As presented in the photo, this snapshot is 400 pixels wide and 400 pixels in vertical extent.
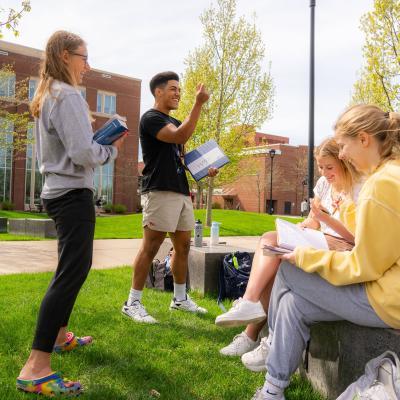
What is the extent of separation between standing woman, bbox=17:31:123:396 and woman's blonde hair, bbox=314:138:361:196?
5.66 ft

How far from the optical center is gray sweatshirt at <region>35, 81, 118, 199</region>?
2529 mm

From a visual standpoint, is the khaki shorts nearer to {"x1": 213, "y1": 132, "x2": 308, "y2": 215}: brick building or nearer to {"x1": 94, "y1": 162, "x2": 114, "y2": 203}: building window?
{"x1": 94, "y1": 162, "x2": 114, "y2": 203}: building window

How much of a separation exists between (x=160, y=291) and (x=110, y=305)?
3.22ft

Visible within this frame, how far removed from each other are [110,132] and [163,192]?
152cm

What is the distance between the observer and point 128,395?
2518 mm

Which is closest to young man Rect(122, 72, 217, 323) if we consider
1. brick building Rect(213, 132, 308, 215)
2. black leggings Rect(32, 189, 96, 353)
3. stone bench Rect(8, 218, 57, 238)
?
black leggings Rect(32, 189, 96, 353)

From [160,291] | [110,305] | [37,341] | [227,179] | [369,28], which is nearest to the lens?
[37,341]

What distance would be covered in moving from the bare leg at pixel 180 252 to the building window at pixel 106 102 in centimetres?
3666

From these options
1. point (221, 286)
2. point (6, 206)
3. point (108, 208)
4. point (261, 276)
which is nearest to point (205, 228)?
point (221, 286)

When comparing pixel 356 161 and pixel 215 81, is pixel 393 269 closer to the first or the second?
pixel 356 161

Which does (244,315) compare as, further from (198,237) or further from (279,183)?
(279,183)

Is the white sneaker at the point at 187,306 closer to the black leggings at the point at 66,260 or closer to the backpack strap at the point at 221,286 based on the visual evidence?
the backpack strap at the point at 221,286

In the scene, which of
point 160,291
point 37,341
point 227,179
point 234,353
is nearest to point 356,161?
point 234,353

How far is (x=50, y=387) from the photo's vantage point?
243 cm
